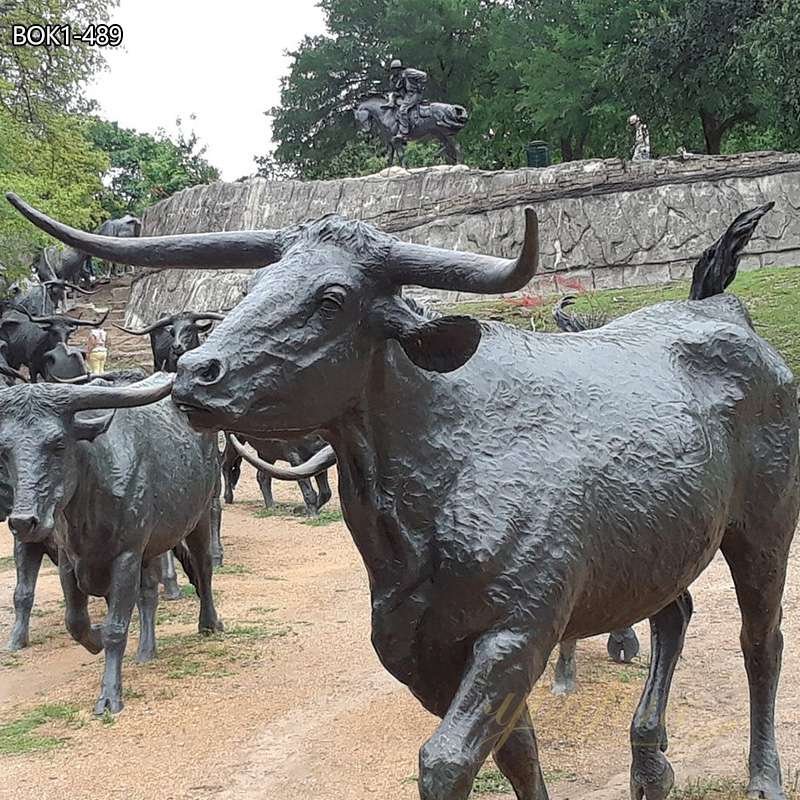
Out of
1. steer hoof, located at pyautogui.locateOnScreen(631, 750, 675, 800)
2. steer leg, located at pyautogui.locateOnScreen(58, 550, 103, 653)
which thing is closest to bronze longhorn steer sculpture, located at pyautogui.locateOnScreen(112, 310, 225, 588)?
steer leg, located at pyautogui.locateOnScreen(58, 550, 103, 653)

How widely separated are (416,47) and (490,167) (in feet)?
17.3

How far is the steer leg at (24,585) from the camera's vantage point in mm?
8125

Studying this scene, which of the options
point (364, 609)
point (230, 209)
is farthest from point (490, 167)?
point (364, 609)

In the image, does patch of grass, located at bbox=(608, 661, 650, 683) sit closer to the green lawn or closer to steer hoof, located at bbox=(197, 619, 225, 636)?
steer hoof, located at bbox=(197, 619, 225, 636)

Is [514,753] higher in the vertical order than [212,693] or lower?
higher

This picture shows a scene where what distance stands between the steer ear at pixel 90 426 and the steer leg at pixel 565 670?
3024mm

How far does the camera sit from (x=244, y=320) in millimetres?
2811

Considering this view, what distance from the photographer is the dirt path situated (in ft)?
17.2

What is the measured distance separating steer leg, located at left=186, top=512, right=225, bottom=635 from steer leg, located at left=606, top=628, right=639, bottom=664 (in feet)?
10.4

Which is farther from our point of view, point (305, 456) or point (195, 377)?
point (305, 456)

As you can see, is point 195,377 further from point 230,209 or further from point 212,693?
point 230,209

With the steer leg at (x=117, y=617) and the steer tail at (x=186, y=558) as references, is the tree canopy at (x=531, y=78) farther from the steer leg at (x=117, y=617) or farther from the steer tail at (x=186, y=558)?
the steer leg at (x=117, y=617)

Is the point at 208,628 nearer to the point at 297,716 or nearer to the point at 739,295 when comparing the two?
the point at 297,716

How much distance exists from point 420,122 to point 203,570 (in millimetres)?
22159
